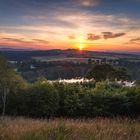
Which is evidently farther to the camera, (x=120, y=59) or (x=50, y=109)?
(x=120, y=59)

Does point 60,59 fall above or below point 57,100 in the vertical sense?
above

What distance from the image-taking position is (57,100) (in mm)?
21750

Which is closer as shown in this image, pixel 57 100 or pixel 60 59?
pixel 57 100

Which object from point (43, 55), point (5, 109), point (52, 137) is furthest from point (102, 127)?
point (43, 55)

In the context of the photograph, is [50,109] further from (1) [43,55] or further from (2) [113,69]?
(1) [43,55]

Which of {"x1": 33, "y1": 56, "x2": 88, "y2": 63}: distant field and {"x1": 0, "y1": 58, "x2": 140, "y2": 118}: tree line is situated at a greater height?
{"x1": 33, "y1": 56, "x2": 88, "y2": 63}: distant field

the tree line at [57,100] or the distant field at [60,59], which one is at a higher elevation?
the distant field at [60,59]

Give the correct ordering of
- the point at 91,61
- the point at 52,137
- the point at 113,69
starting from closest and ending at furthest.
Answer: the point at 52,137, the point at 113,69, the point at 91,61

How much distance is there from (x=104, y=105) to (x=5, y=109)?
618 centimetres

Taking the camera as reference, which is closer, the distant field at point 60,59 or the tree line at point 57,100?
the tree line at point 57,100

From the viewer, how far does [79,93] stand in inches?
897

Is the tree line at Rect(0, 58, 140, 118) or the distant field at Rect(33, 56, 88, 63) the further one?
the distant field at Rect(33, 56, 88, 63)

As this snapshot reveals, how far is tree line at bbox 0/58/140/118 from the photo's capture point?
21.5 meters

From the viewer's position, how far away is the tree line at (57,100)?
70.6 ft
